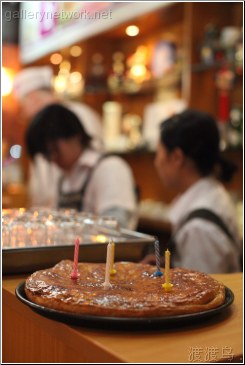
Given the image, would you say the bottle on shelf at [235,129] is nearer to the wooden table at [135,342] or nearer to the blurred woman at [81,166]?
the blurred woman at [81,166]

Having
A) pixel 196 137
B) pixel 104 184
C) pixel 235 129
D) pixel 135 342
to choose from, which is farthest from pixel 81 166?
A: pixel 135 342

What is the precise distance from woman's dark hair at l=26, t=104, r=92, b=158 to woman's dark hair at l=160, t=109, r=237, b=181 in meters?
0.64

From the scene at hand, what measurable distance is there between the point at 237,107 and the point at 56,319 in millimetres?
2958

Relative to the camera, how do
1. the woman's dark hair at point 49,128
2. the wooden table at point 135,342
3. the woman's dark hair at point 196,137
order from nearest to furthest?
the wooden table at point 135,342 < the woman's dark hair at point 196,137 < the woman's dark hair at point 49,128

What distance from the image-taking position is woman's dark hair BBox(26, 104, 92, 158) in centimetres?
273

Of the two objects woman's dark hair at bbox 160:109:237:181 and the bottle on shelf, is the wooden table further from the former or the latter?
the bottle on shelf

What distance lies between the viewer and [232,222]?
2150mm

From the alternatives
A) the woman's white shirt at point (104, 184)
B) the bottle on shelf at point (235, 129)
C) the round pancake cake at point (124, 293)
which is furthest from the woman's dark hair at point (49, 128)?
the round pancake cake at point (124, 293)

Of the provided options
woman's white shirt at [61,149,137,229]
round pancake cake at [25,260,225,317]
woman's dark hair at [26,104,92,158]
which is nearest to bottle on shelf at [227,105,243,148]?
woman's white shirt at [61,149,137,229]

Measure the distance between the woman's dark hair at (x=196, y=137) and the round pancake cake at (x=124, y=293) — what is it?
110cm

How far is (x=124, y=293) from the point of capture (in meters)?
1.04

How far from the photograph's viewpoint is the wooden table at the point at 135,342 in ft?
2.83

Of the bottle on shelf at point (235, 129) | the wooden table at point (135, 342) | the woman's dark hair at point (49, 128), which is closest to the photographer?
the wooden table at point (135, 342)

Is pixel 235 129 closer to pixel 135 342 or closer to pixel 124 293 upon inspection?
pixel 124 293
